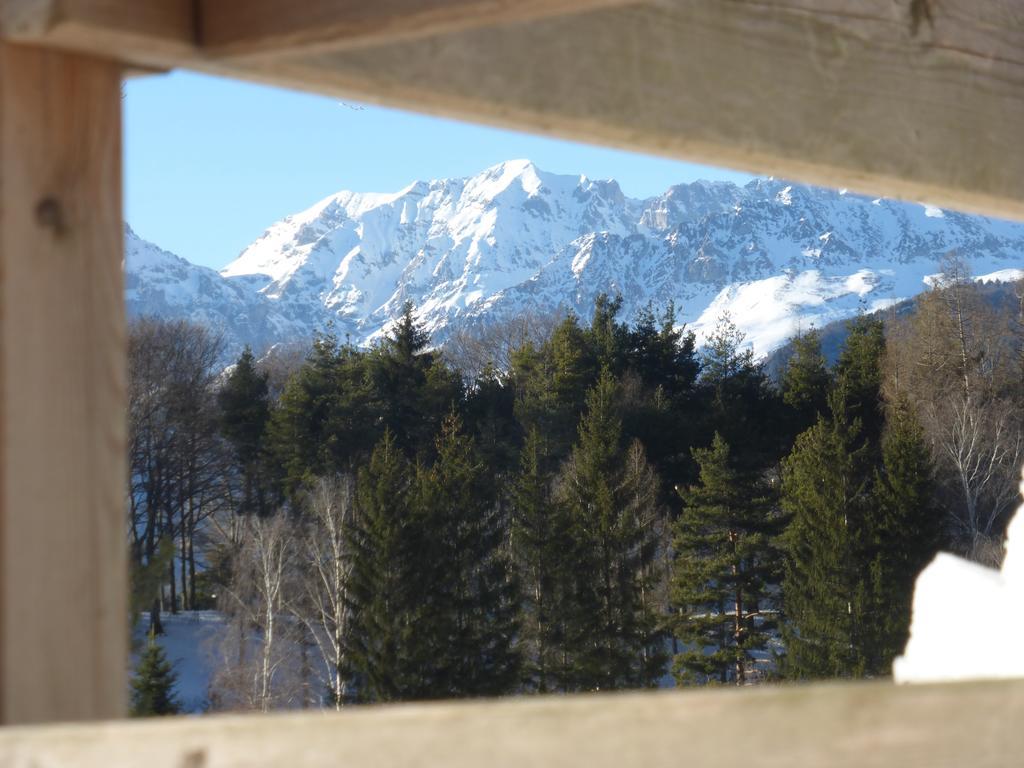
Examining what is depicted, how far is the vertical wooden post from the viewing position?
1.65ft

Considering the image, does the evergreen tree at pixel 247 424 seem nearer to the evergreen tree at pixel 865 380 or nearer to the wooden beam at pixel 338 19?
the evergreen tree at pixel 865 380

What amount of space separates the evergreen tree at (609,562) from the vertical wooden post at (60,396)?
68.6 feet

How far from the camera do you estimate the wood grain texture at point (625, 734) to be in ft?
1.26

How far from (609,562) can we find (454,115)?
2141 cm

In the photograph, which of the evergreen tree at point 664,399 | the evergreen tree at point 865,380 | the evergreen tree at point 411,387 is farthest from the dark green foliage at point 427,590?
the evergreen tree at point 865,380

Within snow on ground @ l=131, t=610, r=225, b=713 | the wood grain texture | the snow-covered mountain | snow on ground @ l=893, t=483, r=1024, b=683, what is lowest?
snow on ground @ l=131, t=610, r=225, b=713

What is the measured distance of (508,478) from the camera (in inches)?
936

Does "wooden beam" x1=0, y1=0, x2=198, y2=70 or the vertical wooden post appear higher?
"wooden beam" x1=0, y1=0, x2=198, y2=70

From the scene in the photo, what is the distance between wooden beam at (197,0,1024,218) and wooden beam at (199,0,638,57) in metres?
0.03

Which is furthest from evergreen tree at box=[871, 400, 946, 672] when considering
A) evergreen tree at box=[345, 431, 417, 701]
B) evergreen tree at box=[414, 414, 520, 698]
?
evergreen tree at box=[345, 431, 417, 701]

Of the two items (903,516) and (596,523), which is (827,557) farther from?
(596,523)

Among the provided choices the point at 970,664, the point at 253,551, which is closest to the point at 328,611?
the point at 253,551

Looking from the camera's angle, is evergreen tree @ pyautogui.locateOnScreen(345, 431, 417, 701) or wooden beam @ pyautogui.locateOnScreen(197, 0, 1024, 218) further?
evergreen tree @ pyautogui.locateOnScreen(345, 431, 417, 701)

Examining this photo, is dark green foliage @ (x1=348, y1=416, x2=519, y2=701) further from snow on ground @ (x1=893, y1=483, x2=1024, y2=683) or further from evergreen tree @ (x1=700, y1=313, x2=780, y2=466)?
snow on ground @ (x1=893, y1=483, x2=1024, y2=683)
